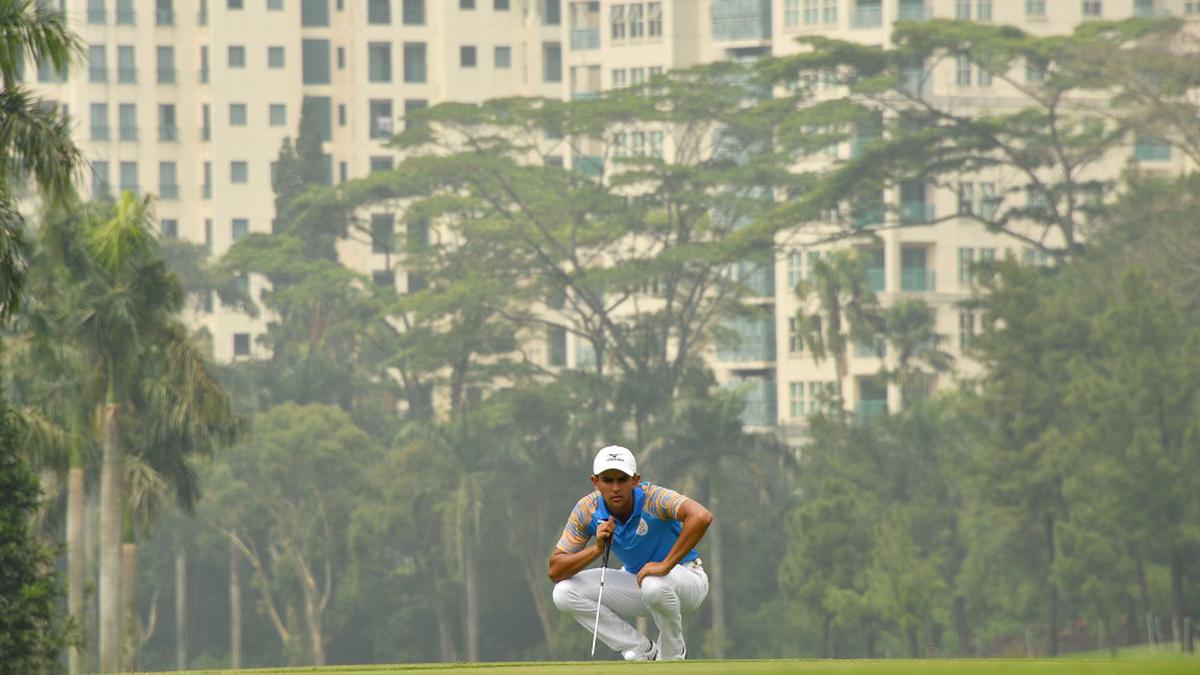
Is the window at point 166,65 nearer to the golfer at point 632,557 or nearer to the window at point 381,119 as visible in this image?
the window at point 381,119

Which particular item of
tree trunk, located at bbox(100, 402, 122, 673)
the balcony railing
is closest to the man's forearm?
tree trunk, located at bbox(100, 402, 122, 673)

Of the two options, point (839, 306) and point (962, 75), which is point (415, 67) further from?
point (839, 306)

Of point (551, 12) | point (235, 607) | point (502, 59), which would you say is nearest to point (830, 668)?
point (235, 607)

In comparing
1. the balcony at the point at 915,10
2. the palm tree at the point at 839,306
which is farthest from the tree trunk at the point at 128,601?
the balcony at the point at 915,10

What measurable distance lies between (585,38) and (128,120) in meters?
27.9

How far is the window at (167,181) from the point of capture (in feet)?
423

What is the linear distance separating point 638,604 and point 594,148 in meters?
99.0

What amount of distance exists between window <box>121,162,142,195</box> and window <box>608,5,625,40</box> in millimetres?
30706

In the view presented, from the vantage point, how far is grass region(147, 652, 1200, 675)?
13.1 metres

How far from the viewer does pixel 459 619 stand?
261 ft

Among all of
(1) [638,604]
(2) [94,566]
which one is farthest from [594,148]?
(1) [638,604]

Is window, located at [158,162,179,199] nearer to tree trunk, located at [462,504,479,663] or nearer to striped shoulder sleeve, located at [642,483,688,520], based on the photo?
tree trunk, located at [462,504,479,663]

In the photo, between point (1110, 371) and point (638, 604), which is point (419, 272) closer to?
point (1110, 371)

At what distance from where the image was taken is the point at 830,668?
14023 mm
